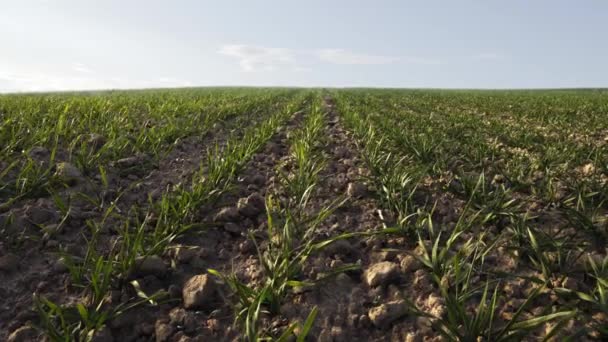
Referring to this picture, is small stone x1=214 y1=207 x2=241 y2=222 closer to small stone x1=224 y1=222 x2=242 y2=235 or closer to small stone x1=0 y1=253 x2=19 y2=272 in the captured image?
small stone x1=224 y1=222 x2=242 y2=235

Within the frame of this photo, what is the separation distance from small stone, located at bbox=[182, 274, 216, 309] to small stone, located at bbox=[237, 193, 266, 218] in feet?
3.35

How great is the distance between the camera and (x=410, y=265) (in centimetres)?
229

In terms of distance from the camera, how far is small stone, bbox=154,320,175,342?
1796mm

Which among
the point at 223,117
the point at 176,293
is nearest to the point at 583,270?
the point at 176,293

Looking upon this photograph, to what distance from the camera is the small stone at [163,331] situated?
1796mm

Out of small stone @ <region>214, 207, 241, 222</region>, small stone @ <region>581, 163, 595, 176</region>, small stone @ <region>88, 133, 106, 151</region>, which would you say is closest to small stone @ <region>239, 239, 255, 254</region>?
small stone @ <region>214, 207, 241, 222</region>

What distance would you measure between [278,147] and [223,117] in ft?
11.5

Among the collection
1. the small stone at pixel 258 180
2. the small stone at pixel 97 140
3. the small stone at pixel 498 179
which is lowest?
the small stone at pixel 258 180

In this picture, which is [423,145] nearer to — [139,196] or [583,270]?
[583,270]

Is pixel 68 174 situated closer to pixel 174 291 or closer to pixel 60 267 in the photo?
pixel 60 267

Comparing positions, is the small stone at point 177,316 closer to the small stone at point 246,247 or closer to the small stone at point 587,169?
the small stone at point 246,247

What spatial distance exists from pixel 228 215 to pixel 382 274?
4.26ft

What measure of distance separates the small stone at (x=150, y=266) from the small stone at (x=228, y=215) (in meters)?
0.76

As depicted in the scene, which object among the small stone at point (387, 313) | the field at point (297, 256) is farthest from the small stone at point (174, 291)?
the small stone at point (387, 313)
